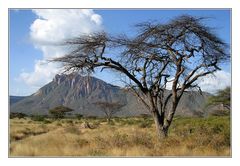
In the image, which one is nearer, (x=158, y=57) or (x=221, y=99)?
(x=158, y=57)

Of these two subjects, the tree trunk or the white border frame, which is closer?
the white border frame

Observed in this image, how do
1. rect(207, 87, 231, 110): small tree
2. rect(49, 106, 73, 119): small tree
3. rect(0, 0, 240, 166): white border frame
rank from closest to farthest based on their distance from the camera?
rect(0, 0, 240, 166): white border frame
rect(207, 87, 231, 110): small tree
rect(49, 106, 73, 119): small tree

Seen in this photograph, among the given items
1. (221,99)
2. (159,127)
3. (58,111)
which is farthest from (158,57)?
(58,111)

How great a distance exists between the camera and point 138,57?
1344cm

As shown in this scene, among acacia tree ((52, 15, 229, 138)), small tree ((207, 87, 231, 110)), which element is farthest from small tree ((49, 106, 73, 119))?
acacia tree ((52, 15, 229, 138))

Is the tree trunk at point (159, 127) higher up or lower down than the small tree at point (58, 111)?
higher up

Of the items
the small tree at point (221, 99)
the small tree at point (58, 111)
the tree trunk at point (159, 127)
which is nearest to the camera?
the tree trunk at point (159, 127)

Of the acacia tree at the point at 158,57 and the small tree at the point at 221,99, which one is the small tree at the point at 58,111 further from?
the acacia tree at the point at 158,57

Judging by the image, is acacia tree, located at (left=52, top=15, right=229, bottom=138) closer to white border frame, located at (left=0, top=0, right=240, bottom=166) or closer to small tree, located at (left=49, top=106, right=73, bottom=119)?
white border frame, located at (left=0, top=0, right=240, bottom=166)
